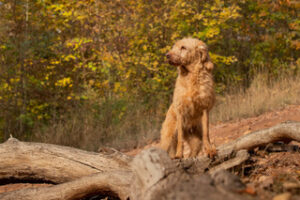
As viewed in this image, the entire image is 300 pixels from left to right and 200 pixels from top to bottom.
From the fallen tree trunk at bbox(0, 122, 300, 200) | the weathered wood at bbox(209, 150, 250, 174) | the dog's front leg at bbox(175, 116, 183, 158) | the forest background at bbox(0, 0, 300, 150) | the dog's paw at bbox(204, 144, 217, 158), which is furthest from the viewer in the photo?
the forest background at bbox(0, 0, 300, 150)

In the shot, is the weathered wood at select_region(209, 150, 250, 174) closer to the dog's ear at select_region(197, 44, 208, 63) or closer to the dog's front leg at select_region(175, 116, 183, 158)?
the dog's front leg at select_region(175, 116, 183, 158)

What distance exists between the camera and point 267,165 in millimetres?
4082

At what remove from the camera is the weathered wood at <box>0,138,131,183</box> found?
4566 mm

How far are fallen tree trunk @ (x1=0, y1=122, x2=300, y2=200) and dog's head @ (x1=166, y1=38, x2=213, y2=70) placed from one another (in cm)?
123

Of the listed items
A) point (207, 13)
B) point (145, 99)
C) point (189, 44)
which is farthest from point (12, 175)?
point (207, 13)

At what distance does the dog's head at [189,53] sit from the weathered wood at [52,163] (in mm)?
1625

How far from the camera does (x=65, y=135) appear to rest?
8.77 meters

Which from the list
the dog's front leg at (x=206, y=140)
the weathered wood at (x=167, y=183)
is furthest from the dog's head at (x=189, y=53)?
the weathered wood at (x=167, y=183)

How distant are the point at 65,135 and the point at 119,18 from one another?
4249mm

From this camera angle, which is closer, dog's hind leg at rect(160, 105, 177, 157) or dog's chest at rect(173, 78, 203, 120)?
dog's chest at rect(173, 78, 203, 120)

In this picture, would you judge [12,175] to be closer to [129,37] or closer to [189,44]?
[189,44]

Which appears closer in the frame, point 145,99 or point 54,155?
point 54,155

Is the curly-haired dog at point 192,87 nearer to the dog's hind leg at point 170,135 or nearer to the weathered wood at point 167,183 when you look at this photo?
the dog's hind leg at point 170,135

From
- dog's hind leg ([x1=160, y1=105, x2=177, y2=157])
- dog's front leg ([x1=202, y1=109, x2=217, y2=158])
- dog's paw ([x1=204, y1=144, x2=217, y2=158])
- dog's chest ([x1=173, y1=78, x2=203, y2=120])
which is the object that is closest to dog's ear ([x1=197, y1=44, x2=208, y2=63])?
dog's chest ([x1=173, y1=78, x2=203, y2=120])
